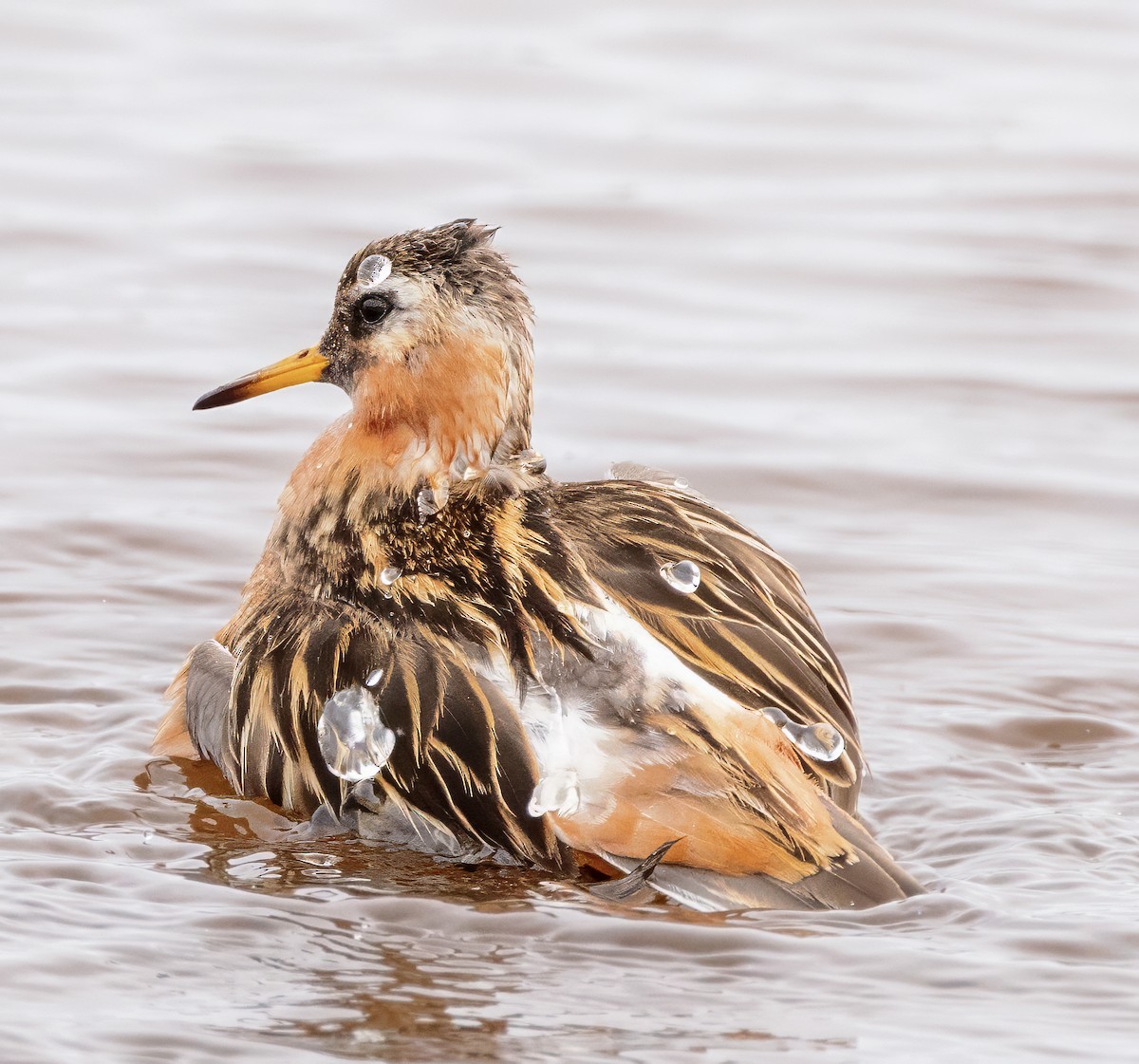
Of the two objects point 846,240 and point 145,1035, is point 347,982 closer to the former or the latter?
point 145,1035

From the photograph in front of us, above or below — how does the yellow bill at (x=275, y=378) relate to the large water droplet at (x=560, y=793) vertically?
above

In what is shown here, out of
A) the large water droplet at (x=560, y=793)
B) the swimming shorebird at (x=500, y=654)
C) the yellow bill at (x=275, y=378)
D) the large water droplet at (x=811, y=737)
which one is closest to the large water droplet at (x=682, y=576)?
the swimming shorebird at (x=500, y=654)

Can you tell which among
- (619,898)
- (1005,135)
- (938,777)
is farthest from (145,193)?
(619,898)

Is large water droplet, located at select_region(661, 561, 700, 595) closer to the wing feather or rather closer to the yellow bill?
the wing feather

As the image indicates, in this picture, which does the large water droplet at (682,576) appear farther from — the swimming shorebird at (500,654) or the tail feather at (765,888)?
the tail feather at (765,888)

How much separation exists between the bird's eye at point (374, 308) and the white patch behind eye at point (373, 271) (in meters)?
0.05

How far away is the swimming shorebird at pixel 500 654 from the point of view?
229 inches

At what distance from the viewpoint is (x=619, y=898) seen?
5.84 m

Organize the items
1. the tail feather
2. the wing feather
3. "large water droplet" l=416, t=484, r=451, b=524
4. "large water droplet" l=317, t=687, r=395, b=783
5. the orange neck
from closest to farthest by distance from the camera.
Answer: the tail feather → "large water droplet" l=317, t=687, r=395, b=783 → the wing feather → "large water droplet" l=416, t=484, r=451, b=524 → the orange neck

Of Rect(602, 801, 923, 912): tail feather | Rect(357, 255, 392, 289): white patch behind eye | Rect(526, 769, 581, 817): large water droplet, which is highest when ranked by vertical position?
Rect(357, 255, 392, 289): white patch behind eye

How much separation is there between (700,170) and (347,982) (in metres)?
10.3

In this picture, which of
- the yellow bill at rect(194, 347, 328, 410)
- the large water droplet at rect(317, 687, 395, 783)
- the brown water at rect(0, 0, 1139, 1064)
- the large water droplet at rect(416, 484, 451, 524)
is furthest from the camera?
the yellow bill at rect(194, 347, 328, 410)

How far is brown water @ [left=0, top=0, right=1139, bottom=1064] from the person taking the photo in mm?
5500

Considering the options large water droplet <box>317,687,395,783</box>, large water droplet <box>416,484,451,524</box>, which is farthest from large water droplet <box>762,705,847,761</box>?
large water droplet <box>416,484,451,524</box>
